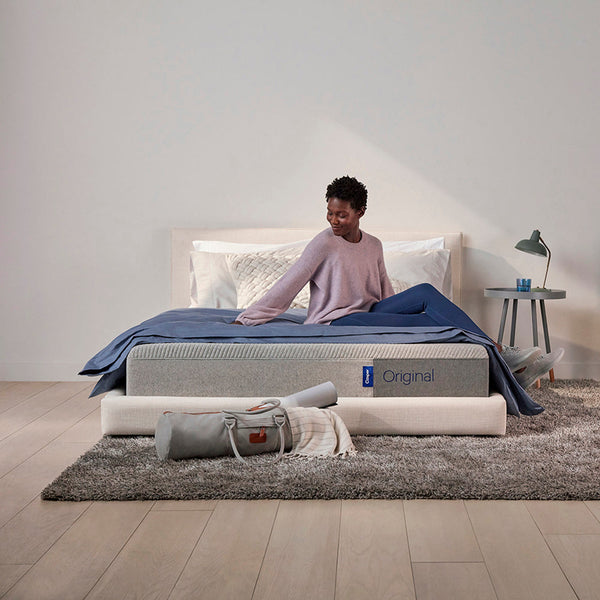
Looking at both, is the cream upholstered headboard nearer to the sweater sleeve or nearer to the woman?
the woman

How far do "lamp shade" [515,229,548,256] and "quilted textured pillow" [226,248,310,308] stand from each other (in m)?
1.29

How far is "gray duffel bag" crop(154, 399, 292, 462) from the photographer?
2701mm

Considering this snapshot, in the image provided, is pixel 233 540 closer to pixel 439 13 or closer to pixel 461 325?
pixel 461 325

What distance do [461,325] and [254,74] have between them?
241cm

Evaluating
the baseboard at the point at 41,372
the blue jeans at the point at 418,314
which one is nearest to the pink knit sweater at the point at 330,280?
the blue jeans at the point at 418,314

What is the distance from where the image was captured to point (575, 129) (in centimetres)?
483

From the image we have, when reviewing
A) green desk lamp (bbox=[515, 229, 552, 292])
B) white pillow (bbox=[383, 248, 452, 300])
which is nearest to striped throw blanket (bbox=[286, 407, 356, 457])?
white pillow (bbox=[383, 248, 452, 300])

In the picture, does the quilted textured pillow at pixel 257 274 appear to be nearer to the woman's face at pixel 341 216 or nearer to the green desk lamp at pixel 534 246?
the woman's face at pixel 341 216

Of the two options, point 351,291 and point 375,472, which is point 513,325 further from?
point 375,472

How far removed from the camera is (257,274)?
4297 mm

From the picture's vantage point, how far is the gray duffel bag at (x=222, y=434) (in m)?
2.70

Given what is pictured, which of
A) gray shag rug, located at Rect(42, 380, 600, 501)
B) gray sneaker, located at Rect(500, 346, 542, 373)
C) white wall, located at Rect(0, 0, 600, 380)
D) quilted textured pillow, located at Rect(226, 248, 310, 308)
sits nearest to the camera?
gray shag rug, located at Rect(42, 380, 600, 501)

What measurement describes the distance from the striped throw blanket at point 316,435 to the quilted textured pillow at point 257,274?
143cm

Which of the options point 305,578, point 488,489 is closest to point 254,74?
point 488,489
